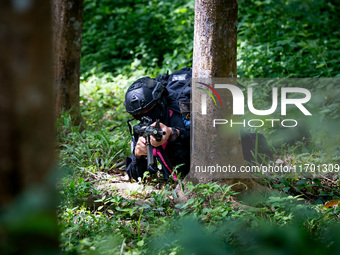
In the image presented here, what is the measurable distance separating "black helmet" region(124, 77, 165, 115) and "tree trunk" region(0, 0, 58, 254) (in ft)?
7.43

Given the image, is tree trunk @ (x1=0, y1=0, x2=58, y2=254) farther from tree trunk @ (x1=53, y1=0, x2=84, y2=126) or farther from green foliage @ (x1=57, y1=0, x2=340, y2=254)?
tree trunk @ (x1=53, y1=0, x2=84, y2=126)

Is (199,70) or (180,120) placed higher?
(199,70)

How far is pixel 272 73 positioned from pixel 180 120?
2.45 m

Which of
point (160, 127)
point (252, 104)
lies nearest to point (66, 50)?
point (160, 127)

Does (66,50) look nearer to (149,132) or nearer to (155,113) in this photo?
(155,113)

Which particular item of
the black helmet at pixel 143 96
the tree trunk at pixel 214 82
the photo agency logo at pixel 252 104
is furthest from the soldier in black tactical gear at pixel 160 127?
the photo agency logo at pixel 252 104

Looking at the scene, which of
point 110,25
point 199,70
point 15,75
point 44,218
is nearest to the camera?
point 44,218

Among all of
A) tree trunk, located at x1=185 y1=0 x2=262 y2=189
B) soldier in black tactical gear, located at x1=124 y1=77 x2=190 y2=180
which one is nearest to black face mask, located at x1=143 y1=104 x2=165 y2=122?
soldier in black tactical gear, located at x1=124 y1=77 x2=190 y2=180

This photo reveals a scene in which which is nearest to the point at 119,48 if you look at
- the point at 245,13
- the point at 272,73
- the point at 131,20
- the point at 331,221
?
the point at 131,20

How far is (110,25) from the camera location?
315 inches

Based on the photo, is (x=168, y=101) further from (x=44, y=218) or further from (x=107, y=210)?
(x=44, y=218)

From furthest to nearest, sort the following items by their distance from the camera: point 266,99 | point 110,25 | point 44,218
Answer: point 110,25 → point 266,99 → point 44,218

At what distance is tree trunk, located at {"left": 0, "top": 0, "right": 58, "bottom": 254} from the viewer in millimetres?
1153

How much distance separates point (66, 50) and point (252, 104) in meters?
2.15
